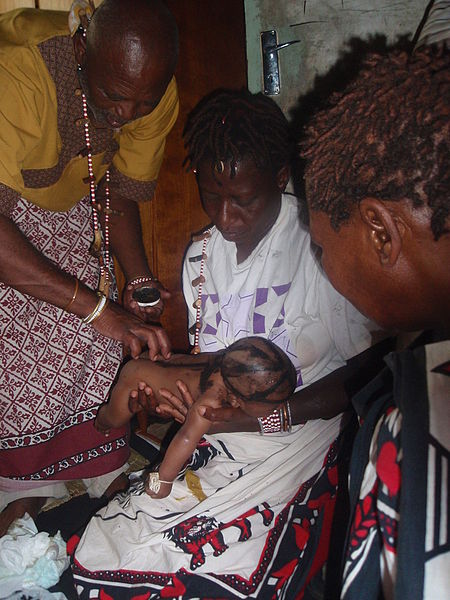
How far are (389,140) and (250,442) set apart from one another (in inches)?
36.7

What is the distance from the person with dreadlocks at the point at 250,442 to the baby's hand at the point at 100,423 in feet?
1.31

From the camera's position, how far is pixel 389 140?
683 millimetres

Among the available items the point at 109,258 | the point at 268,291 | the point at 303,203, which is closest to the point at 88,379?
the point at 109,258

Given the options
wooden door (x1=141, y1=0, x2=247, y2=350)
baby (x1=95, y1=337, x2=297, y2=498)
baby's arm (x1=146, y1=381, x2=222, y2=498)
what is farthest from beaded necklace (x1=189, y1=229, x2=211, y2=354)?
wooden door (x1=141, y1=0, x2=247, y2=350)

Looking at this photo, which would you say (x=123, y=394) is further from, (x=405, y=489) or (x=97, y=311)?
(x=405, y=489)

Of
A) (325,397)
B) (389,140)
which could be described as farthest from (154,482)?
(389,140)

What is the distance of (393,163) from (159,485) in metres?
1.03

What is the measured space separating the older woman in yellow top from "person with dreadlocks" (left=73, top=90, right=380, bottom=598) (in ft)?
0.80

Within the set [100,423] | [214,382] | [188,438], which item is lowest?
[100,423]

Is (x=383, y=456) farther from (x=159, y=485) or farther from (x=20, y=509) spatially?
(x=20, y=509)

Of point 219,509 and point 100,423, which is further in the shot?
point 100,423

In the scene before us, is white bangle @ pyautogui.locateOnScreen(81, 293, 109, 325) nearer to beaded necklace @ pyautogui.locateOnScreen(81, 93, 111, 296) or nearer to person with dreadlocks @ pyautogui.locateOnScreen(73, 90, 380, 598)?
beaded necklace @ pyautogui.locateOnScreen(81, 93, 111, 296)

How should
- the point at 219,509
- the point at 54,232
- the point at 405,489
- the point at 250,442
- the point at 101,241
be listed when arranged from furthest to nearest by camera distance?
the point at 101,241
the point at 54,232
the point at 250,442
the point at 219,509
the point at 405,489

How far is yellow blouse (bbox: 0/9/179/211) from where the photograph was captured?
1.31 metres
